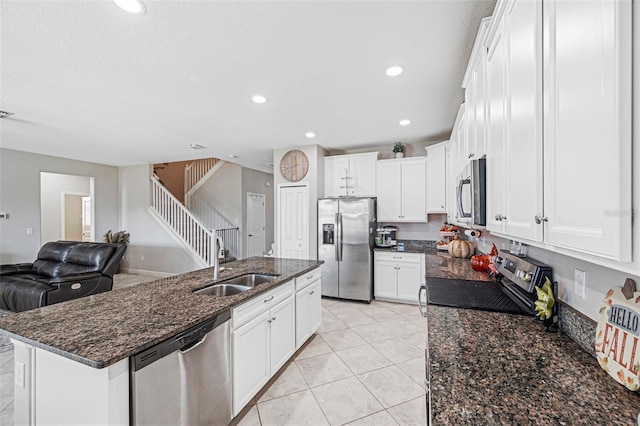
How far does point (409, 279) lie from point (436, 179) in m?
1.63

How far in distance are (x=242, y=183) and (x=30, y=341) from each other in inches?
234

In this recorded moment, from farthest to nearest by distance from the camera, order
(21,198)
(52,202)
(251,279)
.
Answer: (52,202) < (21,198) < (251,279)

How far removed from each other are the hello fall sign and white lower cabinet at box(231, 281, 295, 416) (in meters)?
1.76

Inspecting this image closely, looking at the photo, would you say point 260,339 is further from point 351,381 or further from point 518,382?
point 518,382

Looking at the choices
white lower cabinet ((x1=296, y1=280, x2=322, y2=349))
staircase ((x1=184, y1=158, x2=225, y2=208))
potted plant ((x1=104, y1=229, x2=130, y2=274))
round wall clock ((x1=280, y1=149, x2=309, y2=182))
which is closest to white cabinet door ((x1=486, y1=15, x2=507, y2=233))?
white lower cabinet ((x1=296, y1=280, x2=322, y2=349))

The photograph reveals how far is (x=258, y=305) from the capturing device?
6.60 feet

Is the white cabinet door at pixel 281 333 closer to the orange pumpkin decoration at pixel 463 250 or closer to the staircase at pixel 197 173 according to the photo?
the orange pumpkin decoration at pixel 463 250

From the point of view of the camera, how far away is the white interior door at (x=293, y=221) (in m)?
4.64

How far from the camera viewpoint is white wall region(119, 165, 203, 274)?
626cm

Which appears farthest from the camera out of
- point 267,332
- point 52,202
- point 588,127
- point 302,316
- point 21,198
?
point 52,202

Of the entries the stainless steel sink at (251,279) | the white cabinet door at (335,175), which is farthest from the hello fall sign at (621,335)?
the white cabinet door at (335,175)

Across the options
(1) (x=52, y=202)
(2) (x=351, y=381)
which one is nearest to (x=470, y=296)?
(2) (x=351, y=381)

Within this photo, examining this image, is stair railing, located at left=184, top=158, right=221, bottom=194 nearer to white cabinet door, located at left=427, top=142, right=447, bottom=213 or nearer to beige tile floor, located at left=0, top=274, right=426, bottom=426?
beige tile floor, located at left=0, top=274, right=426, bottom=426

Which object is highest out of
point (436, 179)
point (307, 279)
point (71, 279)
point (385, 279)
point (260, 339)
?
point (436, 179)
